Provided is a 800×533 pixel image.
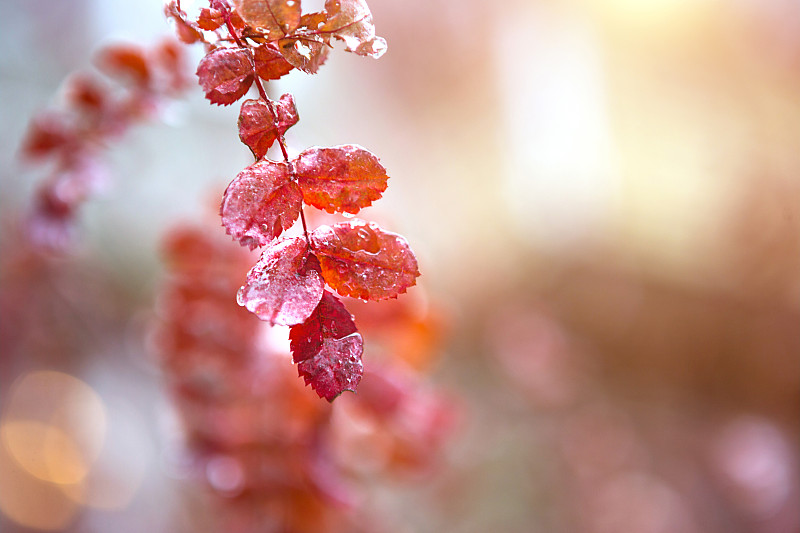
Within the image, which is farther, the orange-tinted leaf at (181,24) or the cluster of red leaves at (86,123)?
the cluster of red leaves at (86,123)

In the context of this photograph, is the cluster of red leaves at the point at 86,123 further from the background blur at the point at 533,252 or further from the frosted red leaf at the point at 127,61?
the background blur at the point at 533,252

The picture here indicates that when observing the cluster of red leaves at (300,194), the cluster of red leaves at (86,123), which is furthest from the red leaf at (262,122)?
the cluster of red leaves at (86,123)

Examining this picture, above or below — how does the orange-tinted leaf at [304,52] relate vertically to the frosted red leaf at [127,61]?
below

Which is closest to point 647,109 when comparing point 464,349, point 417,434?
point 464,349

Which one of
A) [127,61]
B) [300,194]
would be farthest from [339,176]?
[127,61]

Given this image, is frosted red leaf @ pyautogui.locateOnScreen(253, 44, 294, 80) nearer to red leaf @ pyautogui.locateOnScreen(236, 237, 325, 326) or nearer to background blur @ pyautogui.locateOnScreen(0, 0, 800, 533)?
red leaf @ pyautogui.locateOnScreen(236, 237, 325, 326)

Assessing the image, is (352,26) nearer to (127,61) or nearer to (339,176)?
(339,176)
